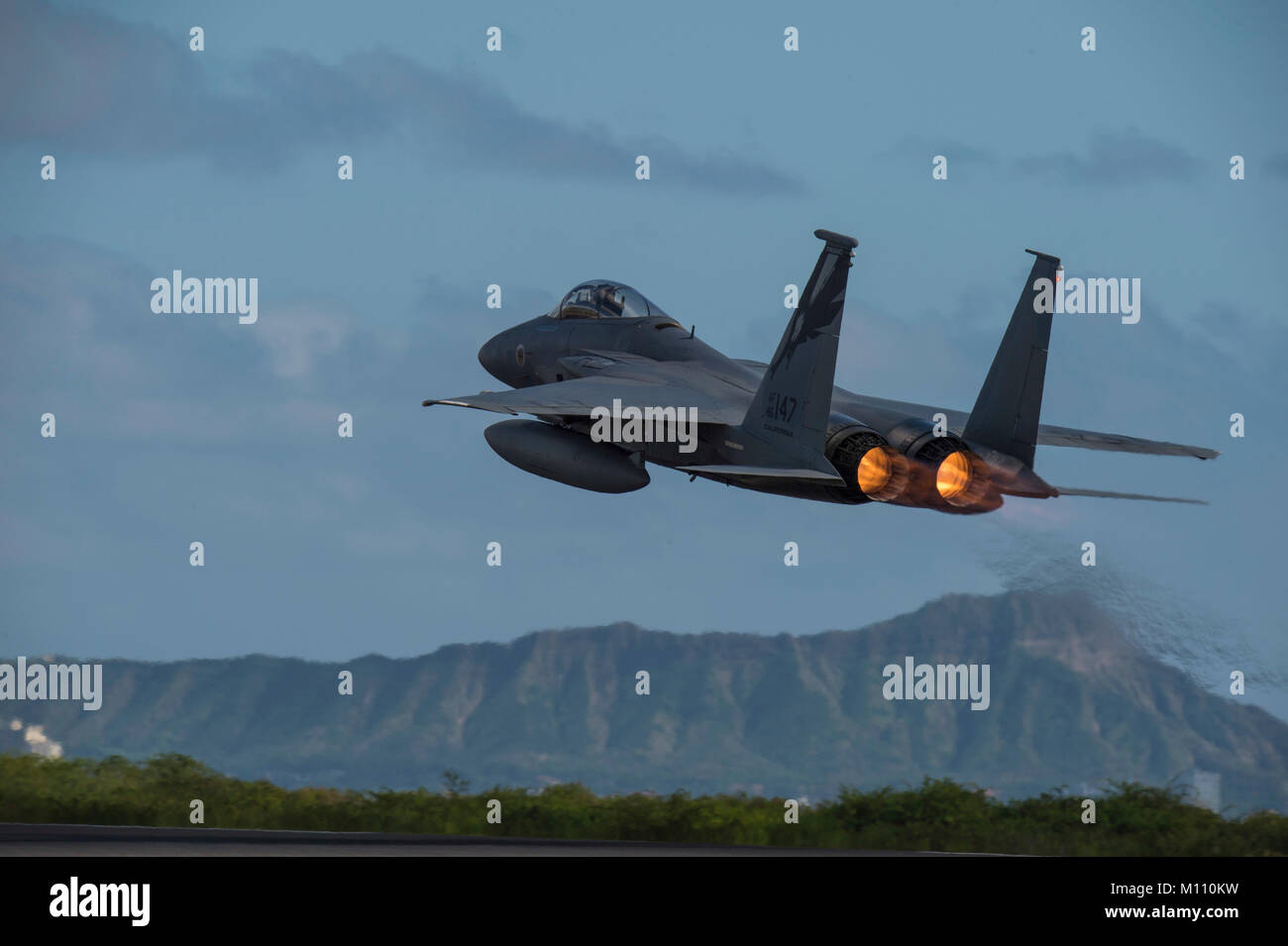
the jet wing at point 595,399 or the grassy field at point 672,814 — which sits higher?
the jet wing at point 595,399

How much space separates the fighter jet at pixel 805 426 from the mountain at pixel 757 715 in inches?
155

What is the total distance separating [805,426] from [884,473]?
1.79 m

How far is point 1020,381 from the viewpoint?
28500mm

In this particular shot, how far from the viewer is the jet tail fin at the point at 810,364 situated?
26406 millimetres

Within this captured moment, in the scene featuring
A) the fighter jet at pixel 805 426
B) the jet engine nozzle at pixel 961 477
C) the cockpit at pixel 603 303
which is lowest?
the jet engine nozzle at pixel 961 477

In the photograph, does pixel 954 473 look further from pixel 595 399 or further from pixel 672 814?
pixel 672 814

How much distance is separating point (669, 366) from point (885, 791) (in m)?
8.85

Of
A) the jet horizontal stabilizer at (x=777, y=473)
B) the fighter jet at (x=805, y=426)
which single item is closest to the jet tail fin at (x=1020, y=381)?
the fighter jet at (x=805, y=426)

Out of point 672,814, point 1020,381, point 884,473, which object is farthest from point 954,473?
point 672,814

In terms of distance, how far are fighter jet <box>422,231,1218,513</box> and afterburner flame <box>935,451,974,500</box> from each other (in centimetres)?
2

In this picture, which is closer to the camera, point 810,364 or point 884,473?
point 810,364

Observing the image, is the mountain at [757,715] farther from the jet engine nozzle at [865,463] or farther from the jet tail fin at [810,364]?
the jet tail fin at [810,364]

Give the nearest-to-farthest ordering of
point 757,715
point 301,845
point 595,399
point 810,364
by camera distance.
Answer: point 301,845 < point 810,364 < point 595,399 < point 757,715

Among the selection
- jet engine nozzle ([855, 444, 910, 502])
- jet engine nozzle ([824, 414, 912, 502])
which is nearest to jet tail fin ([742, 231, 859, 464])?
jet engine nozzle ([824, 414, 912, 502])
